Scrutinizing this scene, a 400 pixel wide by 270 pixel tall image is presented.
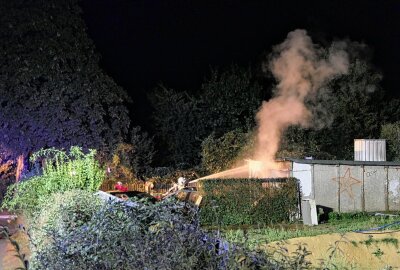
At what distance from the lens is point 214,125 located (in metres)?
30.4

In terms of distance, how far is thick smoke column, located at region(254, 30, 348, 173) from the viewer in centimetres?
2491

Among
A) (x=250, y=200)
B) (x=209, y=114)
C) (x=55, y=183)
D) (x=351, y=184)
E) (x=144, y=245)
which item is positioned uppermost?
(x=209, y=114)

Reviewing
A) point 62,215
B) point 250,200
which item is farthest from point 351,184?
point 62,215

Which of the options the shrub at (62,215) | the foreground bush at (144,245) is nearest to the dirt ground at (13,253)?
the shrub at (62,215)

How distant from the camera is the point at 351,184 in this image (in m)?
19.6

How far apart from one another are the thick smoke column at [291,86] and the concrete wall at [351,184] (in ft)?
11.2

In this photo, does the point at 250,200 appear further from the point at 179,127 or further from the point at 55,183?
the point at 179,127

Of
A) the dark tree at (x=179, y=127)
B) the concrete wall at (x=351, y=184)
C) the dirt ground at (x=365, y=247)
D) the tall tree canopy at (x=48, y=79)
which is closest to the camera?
the dirt ground at (x=365, y=247)

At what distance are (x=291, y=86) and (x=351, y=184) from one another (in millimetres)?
6679

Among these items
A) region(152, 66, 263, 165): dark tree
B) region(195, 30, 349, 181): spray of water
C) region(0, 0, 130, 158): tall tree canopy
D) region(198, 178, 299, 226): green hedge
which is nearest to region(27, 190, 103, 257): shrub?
region(198, 178, 299, 226): green hedge

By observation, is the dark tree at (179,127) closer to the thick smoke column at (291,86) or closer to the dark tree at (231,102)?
the dark tree at (231,102)

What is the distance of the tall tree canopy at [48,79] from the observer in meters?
23.8

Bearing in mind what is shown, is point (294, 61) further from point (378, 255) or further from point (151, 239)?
point (151, 239)

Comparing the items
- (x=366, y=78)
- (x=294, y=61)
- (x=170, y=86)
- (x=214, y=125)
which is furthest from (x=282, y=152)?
(x=170, y=86)
